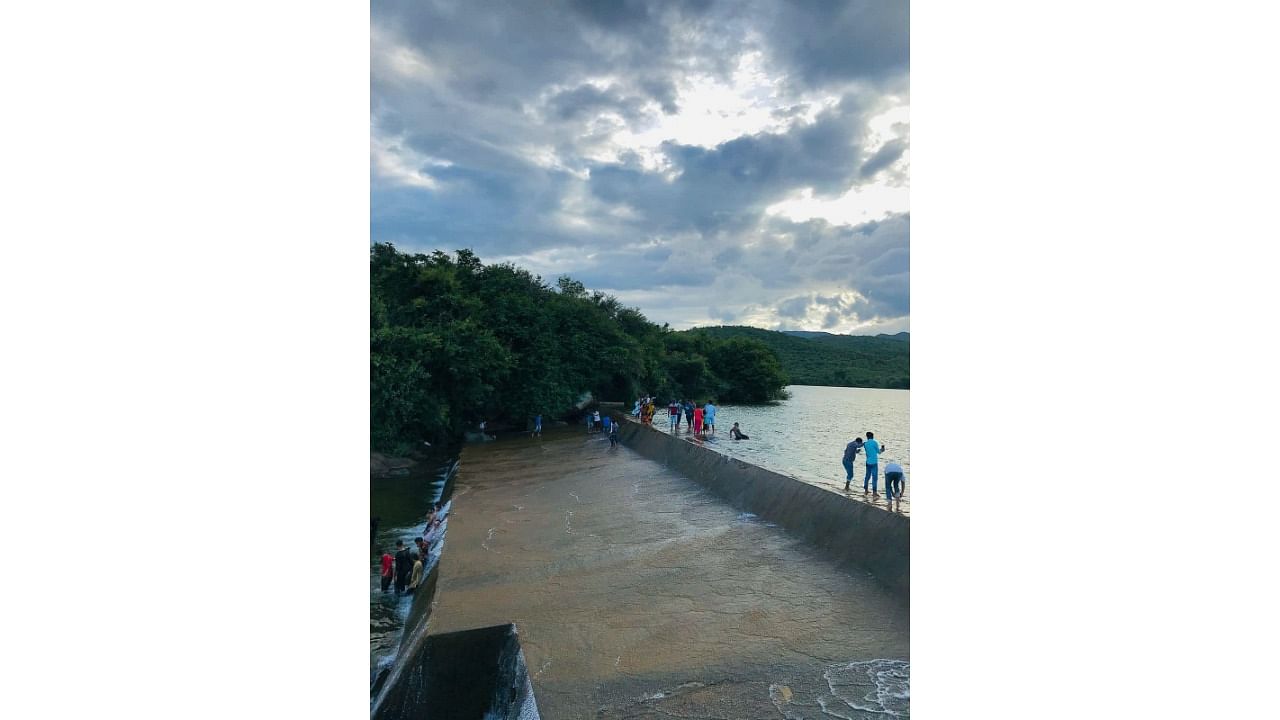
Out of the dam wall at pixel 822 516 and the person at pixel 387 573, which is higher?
the dam wall at pixel 822 516

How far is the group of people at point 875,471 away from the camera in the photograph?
6.79 metres

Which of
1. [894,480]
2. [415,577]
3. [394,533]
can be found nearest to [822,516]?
[894,480]

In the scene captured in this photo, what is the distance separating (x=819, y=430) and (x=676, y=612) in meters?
21.5

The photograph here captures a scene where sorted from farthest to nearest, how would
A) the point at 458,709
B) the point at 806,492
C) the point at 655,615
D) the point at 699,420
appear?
the point at 699,420 → the point at 806,492 → the point at 655,615 → the point at 458,709

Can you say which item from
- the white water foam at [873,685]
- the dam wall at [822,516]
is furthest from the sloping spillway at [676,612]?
the dam wall at [822,516]

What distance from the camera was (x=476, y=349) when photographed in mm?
19266

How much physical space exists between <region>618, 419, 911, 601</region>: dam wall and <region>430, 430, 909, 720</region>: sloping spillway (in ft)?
0.52

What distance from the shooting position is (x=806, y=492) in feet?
25.3

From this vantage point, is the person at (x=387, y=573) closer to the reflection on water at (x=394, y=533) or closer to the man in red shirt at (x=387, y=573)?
the man in red shirt at (x=387, y=573)

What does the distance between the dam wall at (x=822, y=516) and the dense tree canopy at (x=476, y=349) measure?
9.23 meters

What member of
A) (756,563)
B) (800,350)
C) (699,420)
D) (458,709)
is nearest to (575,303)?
(699,420)
